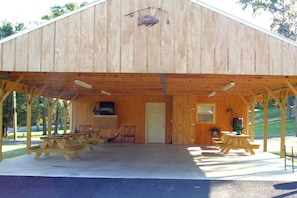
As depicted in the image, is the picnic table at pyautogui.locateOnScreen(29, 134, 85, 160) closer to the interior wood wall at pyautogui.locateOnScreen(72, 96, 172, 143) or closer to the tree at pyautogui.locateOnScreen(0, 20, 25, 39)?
the interior wood wall at pyautogui.locateOnScreen(72, 96, 172, 143)

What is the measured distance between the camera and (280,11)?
992 inches

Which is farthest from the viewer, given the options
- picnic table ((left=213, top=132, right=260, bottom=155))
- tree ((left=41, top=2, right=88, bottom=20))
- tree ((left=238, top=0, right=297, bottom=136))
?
tree ((left=238, top=0, right=297, bottom=136))

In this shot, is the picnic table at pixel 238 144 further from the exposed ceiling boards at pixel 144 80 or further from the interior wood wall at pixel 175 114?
the interior wood wall at pixel 175 114

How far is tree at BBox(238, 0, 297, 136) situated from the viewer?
24.7m

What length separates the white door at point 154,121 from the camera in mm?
15789

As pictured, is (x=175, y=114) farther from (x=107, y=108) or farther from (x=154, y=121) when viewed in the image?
(x=107, y=108)

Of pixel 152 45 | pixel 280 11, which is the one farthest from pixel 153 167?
pixel 280 11

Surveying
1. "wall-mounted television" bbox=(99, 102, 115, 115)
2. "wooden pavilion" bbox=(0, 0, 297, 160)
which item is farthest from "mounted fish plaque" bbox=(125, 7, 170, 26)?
"wall-mounted television" bbox=(99, 102, 115, 115)

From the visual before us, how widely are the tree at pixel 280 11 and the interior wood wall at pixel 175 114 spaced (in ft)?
39.6

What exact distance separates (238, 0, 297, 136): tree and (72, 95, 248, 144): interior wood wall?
475 inches

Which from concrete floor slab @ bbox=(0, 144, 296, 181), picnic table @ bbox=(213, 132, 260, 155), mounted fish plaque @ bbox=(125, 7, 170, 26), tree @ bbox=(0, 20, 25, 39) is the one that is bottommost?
concrete floor slab @ bbox=(0, 144, 296, 181)

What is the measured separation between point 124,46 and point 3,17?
20.1m

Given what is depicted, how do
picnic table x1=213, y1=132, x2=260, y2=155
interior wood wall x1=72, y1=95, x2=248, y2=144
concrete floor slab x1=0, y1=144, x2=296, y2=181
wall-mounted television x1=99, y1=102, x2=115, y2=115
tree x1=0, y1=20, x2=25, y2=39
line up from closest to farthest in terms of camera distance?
1. concrete floor slab x1=0, y1=144, x2=296, y2=181
2. picnic table x1=213, y1=132, x2=260, y2=155
3. interior wood wall x1=72, y1=95, x2=248, y2=144
4. wall-mounted television x1=99, y1=102, x2=115, y2=115
5. tree x1=0, y1=20, x2=25, y2=39

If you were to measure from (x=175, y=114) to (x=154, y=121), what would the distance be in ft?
3.53
